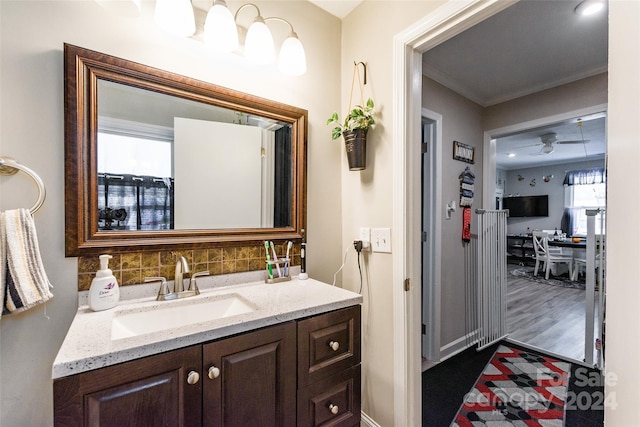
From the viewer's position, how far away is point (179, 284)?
1.18 m

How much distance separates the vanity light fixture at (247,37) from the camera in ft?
3.81

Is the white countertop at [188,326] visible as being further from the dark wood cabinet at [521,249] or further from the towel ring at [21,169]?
the dark wood cabinet at [521,249]

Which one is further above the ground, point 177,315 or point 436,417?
point 177,315

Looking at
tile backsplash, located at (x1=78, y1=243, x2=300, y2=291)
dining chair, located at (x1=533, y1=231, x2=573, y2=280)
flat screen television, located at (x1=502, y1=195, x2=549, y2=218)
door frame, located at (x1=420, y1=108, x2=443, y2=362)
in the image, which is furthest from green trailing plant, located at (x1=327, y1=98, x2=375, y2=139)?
flat screen television, located at (x1=502, y1=195, x2=549, y2=218)

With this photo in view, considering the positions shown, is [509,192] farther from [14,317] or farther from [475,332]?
[14,317]

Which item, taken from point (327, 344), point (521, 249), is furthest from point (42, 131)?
point (521, 249)

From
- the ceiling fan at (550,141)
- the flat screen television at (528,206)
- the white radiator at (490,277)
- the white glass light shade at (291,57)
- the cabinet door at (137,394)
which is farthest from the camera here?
the flat screen television at (528,206)

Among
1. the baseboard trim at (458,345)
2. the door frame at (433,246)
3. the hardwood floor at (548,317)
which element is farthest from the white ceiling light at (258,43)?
the hardwood floor at (548,317)

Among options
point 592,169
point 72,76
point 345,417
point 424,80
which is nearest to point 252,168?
point 72,76

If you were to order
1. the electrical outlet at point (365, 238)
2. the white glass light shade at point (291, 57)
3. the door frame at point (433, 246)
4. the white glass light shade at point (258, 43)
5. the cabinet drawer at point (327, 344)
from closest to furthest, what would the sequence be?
the cabinet drawer at point (327, 344), the white glass light shade at point (258, 43), the white glass light shade at point (291, 57), the electrical outlet at point (365, 238), the door frame at point (433, 246)

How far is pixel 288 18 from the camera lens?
5.11 feet

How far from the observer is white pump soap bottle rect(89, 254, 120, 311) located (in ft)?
3.24

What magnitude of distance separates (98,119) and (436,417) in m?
2.34

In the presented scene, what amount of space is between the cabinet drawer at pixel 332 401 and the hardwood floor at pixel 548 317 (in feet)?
8.12
